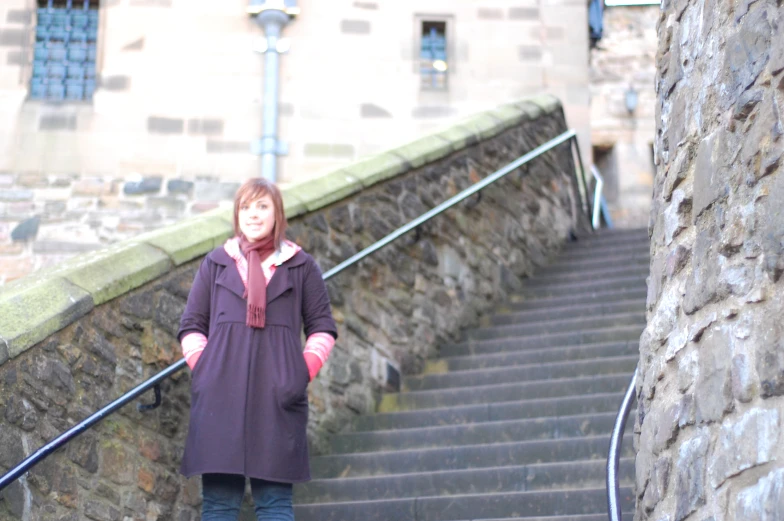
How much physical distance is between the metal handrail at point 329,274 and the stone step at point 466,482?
979mm

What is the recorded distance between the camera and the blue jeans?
4031 mm

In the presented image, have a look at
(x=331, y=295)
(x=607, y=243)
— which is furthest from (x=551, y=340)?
(x=607, y=243)

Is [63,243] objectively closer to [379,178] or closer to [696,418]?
[379,178]

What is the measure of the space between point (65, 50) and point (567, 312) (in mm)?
6423

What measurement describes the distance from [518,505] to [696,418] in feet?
6.64

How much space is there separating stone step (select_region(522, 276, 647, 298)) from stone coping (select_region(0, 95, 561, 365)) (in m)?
1.67

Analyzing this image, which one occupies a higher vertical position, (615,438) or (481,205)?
(481,205)

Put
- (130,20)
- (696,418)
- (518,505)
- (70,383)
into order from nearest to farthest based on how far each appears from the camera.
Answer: (696,418), (70,383), (518,505), (130,20)

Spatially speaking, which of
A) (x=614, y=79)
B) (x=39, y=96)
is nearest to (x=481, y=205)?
(x=39, y=96)

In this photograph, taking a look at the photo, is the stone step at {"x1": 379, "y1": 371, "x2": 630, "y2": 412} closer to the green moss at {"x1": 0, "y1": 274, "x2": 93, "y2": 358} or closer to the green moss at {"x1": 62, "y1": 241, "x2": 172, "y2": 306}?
the green moss at {"x1": 62, "y1": 241, "x2": 172, "y2": 306}

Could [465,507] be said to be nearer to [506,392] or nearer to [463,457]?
[463,457]

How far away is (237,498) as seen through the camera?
13.4ft

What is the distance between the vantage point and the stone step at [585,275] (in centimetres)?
870

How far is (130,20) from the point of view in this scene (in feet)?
39.7
